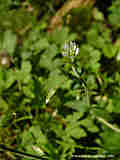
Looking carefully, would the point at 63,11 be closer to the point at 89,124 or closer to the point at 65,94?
the point at 65,94

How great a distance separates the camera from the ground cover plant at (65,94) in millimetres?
1269

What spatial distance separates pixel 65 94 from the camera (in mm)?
1604

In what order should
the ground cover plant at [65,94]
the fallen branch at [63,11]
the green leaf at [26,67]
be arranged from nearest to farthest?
the ground cover plant at [65,94] < the green leaf at [26,67] < the fallen branch at [63,11]

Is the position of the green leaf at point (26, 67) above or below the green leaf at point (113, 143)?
above

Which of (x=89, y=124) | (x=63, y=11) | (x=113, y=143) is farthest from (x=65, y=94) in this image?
(x=63, y=11)

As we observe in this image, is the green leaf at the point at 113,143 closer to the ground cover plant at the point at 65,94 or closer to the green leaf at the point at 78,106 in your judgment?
the ground cover plant at the point at 65,94

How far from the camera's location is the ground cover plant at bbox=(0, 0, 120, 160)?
1.27 m

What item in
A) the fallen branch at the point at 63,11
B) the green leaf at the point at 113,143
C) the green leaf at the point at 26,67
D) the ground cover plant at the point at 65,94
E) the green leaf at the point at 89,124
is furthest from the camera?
the fallen branch at the point at 63,11

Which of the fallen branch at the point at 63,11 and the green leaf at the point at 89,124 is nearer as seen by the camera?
the green leaf at the point at 89,124

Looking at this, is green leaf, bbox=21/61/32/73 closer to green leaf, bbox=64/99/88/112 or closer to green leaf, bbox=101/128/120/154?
green leaf, bbox=64/99/88/112

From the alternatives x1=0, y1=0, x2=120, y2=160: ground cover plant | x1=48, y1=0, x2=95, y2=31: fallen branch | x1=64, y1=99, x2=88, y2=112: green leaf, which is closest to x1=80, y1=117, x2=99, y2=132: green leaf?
x1=0, y1=0, x2=120, y2=160: ground cover plant

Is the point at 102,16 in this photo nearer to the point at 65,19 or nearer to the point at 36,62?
the point at 65,19

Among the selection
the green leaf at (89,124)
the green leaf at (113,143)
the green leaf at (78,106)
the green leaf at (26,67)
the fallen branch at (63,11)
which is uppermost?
the fallen branch at (63,11)

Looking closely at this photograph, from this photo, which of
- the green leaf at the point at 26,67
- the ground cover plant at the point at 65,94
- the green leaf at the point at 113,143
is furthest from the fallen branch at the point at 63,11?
the green leaf at the point at 113,143
